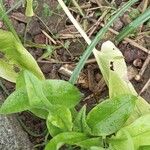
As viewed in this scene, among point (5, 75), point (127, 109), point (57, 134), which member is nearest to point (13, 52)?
point (5, 75)

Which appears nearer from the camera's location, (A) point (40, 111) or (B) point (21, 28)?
(A) point (40, 111)

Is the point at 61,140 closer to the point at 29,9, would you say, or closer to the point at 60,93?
the point at 60,93

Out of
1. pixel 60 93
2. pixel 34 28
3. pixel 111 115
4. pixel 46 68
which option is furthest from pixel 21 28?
pixel 111 115

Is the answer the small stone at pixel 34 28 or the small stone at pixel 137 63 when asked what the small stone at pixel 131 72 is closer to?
the small stone at pixel 137 63

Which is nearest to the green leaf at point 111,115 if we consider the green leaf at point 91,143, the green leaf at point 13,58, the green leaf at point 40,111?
the green leaf at point 91,143

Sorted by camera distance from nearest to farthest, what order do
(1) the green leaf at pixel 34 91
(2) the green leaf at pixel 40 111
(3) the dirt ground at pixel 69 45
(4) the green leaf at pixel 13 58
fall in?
(1) the green leaf at pixel 34 91, (2) the green leaf at pixel 40 111, (4) the green leaf at pixel 13 58, (3) the dirt ground at pixel 69 45
